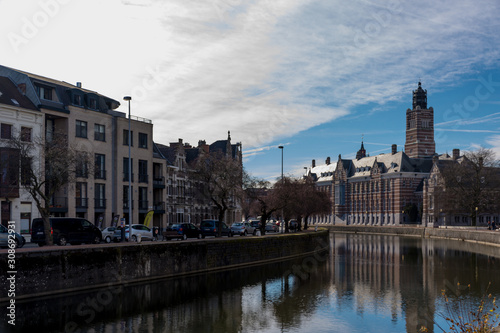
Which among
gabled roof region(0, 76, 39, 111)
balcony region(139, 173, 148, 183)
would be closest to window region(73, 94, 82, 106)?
gabled roof region(0, 76, 39, 111)

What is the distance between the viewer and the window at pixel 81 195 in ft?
185

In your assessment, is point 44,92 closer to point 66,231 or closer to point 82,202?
point 82,202

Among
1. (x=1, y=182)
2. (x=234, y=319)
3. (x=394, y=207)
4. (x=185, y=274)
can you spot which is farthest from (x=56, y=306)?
(x=394, y=207)

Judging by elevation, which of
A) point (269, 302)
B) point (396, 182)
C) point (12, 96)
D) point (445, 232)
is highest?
point (12, 96)

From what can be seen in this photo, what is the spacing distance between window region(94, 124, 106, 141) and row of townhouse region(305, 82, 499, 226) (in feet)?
222

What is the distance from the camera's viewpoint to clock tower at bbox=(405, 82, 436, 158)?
168 m

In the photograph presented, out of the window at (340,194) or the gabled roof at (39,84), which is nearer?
the gabled roof at (39,84)

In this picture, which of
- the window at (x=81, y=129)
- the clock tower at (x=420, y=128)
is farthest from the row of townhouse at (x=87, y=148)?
the clock tower at (x=420, y=128)

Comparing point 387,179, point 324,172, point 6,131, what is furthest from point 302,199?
point 324,172

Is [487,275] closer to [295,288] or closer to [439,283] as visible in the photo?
[439,283]

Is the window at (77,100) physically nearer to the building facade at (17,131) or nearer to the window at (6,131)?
the building facade at (17,131)

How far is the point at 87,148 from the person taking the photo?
5700 centimetres

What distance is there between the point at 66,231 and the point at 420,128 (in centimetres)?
14621

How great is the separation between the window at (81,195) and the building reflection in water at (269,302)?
21.1 m
